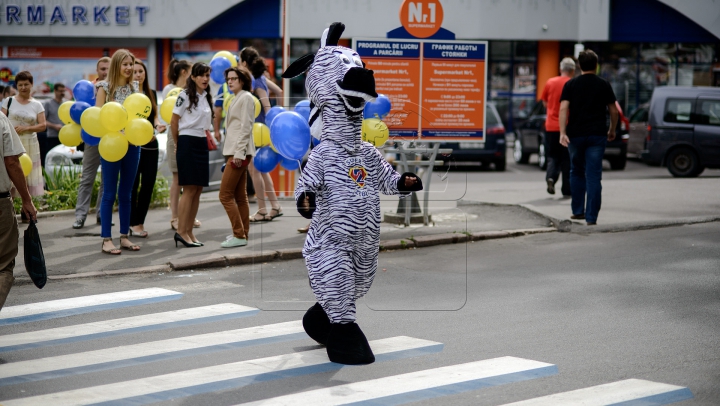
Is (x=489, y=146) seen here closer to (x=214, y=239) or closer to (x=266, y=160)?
(x=214, y=239)

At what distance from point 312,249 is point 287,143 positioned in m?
2.16

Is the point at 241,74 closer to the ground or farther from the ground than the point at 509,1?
closer to the ground

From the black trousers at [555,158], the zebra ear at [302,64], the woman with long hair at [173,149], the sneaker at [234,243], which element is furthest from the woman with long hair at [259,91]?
the black trousers at [555,158]

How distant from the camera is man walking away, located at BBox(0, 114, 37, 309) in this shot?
602 cm

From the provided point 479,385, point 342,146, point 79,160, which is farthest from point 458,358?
point 79,160

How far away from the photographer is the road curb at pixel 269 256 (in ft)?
28.3

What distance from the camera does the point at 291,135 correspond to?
25.6ft

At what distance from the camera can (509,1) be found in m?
29.7

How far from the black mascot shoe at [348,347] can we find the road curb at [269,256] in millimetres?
3610

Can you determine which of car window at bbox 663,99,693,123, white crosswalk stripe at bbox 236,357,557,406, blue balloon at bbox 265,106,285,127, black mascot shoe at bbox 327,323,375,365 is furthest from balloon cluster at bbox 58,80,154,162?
car window at bbox 663,99,693,123

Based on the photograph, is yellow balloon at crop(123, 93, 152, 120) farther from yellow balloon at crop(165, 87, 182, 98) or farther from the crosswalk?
the crosswalk

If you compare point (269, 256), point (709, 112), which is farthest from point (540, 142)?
point (269, 256)

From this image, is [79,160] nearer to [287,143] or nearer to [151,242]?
[151,242]

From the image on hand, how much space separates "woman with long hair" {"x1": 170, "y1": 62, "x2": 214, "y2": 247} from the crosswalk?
291 centimetres
